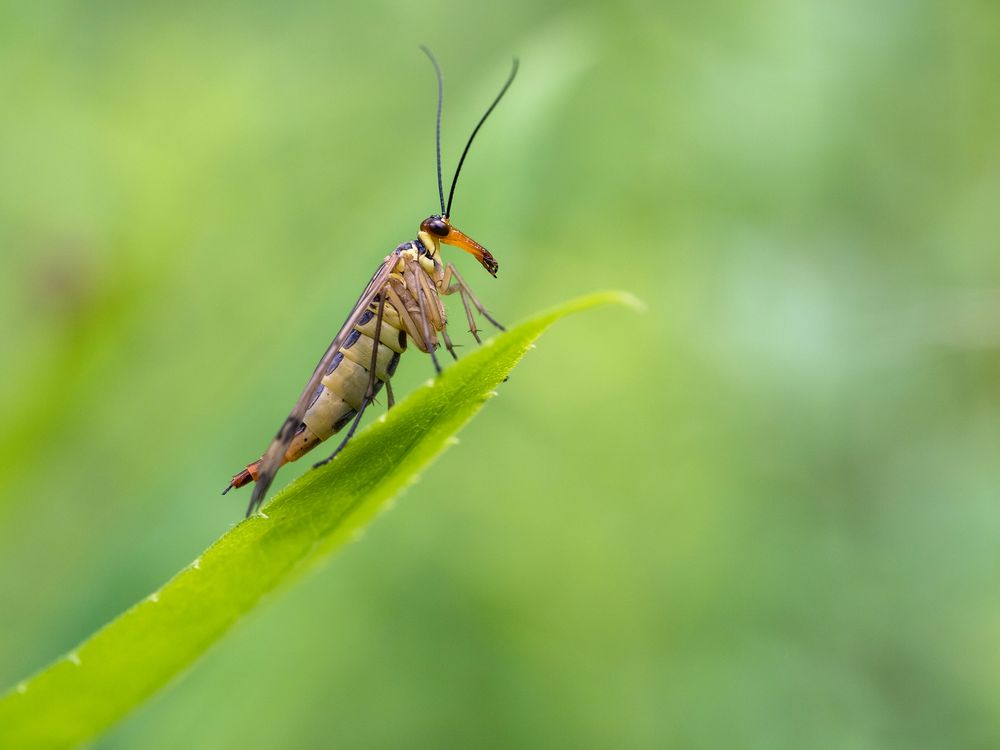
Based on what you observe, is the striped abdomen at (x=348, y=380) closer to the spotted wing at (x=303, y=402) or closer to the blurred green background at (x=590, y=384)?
the spotted wing at (x=303, y=402)

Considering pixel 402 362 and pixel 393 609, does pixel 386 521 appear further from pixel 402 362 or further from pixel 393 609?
pixel 402 362

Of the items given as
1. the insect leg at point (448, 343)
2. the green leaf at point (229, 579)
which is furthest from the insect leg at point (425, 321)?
the green leaf at point (229, 579)

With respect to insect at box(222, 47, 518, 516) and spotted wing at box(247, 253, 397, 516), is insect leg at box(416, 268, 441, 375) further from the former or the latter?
spotted wing at box(247, 253, 397, 516)

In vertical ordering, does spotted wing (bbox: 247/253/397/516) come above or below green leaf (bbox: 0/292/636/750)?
above

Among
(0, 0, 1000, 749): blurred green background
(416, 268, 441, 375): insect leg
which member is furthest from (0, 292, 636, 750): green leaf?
(0, 0, 1000, 749): blurred green background

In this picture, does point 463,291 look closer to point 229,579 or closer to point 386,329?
point 386,329

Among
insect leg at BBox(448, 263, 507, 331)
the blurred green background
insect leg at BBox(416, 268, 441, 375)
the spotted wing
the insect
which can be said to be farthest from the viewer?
the blurred green background

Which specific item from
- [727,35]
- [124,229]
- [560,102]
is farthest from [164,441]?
[727,35]
